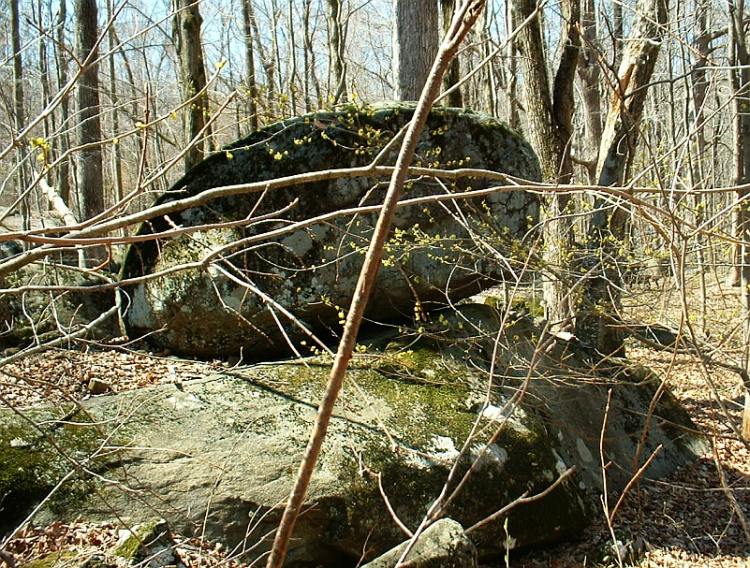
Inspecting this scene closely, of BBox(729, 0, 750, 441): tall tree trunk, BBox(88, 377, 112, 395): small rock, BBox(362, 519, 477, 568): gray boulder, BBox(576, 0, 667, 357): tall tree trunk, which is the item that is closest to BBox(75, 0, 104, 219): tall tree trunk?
BBox(88, 377, 112, 395): small rock

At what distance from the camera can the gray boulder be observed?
310 centimetres

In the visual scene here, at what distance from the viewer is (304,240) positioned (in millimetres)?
5398

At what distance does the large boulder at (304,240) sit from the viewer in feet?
17.4

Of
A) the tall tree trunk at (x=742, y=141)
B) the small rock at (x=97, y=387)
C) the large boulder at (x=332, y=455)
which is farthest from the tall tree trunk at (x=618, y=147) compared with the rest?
the small rock at (x=97, y=387)

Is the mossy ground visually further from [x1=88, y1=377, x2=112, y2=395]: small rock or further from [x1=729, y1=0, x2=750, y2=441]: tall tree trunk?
[x1=729, y1=0, x2=750, y2=441]: tall tree trunk

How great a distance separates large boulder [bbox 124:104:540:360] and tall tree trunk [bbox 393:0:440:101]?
56.4 inches

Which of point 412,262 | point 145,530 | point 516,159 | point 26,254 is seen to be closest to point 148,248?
point 412,262

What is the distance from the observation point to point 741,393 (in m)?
7.68

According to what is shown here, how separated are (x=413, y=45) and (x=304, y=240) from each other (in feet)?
9.37

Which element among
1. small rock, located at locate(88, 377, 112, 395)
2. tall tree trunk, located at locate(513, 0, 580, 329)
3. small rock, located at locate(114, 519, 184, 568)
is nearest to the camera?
small rock, located at locate(114, 519, 184, 568)

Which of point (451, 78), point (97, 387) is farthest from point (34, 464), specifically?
point (451, 78)

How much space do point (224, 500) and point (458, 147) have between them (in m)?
3.46

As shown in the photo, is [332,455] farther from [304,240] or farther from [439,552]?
[304,240]

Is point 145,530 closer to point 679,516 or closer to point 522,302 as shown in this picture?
point 679,516
